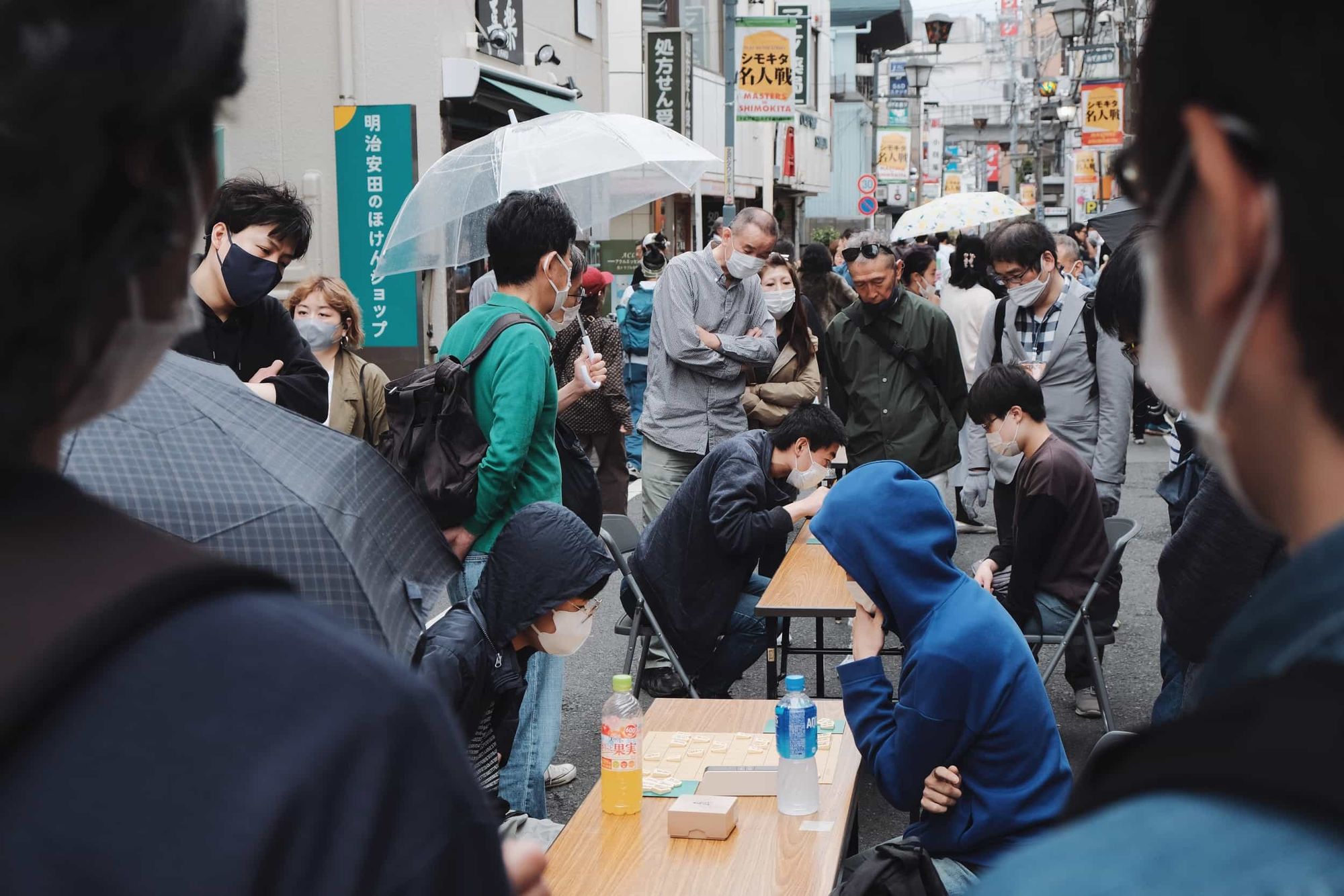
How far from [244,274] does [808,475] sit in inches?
120

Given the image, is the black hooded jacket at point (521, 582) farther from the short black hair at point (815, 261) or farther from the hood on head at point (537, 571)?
the short black hair at point (815, 261)

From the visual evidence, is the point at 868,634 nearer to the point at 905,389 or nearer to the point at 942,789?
the point at 942,789

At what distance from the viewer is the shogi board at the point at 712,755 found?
3746 mm

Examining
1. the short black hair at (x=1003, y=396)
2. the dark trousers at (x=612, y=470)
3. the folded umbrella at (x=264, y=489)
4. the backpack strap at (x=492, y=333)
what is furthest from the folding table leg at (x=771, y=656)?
the folded umbrella at (x=264, y=489)

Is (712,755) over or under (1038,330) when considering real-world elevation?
under

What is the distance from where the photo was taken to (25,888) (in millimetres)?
708

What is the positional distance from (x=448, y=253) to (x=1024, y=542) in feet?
9.93

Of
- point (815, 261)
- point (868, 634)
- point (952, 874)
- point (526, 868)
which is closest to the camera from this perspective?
point (526, 868)

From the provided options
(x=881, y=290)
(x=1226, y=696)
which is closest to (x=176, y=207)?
(x=1226, y=696)

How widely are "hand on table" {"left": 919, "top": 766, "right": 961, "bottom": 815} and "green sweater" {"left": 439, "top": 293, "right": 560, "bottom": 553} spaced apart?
5.20 ft

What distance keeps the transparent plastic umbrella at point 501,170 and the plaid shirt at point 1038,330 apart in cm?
187

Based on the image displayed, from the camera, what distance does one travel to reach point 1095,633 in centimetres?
575

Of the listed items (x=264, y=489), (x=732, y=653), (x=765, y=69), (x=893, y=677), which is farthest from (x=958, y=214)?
(x=264, y=489)

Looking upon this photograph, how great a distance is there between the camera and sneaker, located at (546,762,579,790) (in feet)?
17.7
